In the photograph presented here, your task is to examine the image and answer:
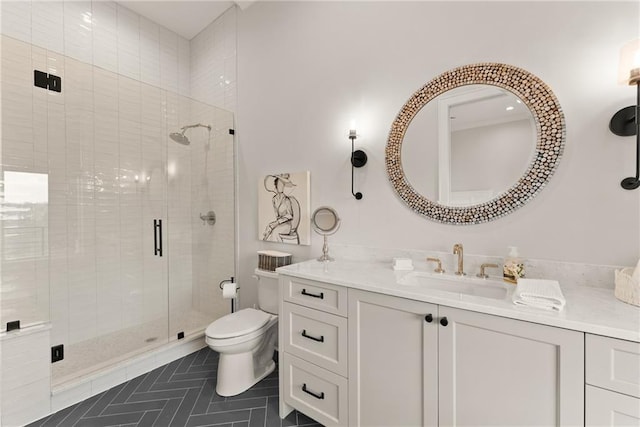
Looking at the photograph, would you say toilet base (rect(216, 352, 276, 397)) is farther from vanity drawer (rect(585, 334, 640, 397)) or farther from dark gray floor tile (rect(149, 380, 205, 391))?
vanity drawer (rect(585, 334, 640, 397))

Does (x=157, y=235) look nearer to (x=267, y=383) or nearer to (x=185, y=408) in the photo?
(x=185, y=408)

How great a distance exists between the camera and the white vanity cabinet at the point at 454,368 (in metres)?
0.92

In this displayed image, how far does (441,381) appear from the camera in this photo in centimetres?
113

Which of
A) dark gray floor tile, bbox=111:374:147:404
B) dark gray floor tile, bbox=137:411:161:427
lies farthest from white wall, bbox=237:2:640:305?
dark gray floor tile, bbox=137:411:161:427

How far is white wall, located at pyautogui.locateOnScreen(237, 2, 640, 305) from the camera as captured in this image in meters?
1.23

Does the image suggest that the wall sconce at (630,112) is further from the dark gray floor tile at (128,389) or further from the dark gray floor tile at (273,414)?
the dark gray floor tile at (128,389)

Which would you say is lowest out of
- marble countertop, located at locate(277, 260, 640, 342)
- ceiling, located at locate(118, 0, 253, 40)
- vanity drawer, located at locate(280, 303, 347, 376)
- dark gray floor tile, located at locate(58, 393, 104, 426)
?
dark gray floor tile, located at locate(58, 393, 104, 426)

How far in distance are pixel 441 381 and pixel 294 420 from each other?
1.01 m

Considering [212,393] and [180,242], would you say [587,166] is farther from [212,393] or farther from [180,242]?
[180,242]

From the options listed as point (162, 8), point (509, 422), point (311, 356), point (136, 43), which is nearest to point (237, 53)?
point (162, 8)

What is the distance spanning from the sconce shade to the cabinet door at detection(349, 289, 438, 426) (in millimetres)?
1183

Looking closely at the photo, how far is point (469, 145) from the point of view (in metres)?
1.55

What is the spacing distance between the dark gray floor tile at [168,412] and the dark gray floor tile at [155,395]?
0.20ft

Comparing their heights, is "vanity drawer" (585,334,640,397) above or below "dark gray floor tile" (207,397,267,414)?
above
